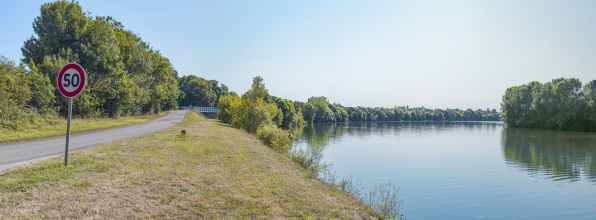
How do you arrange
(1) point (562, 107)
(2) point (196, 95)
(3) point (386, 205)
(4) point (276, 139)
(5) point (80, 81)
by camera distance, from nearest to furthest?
(5) point (80, 81), (3) point (386, 205), (4) point (276, 139), (1) point (562, 107), (2) point (196, 95)

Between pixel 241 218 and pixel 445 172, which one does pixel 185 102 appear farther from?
pixel 241 218

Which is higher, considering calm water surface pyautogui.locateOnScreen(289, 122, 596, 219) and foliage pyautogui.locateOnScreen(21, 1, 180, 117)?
foliage pyautogui.locateOnScreen(21, 1, 180, 117)

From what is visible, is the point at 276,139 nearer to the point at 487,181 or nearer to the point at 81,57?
the point at 487,181

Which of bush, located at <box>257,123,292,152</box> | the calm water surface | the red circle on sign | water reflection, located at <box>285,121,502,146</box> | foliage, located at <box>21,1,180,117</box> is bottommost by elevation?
the calm water surface

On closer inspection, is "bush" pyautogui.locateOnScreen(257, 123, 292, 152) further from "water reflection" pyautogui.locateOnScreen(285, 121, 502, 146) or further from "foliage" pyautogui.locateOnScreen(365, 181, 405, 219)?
"foliage" pyautogui.locateOnScreen(365, 181, 405, 219)

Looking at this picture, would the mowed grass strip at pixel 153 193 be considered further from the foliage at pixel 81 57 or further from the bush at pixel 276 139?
the foliage at pixel 81 57

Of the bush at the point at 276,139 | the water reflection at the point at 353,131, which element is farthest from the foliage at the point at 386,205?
the water reflection at the point at 353,131

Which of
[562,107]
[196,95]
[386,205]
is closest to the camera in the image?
[386,205]

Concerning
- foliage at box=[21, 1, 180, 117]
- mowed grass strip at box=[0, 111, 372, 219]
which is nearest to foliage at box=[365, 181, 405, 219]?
mowed grass strip at box=[0, 111, 372, 219]

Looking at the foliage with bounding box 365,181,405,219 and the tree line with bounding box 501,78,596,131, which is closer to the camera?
the foliage with bounding box 365,181,405,219

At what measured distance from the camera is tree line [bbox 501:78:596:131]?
192 feet

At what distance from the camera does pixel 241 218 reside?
18.9ft

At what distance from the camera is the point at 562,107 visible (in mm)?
61969

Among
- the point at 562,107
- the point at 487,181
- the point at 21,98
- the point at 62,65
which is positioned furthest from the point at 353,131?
the point at 21,98
